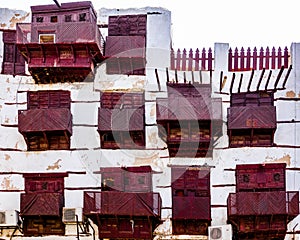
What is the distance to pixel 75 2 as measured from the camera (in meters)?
23.5

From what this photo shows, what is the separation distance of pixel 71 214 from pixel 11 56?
637cm

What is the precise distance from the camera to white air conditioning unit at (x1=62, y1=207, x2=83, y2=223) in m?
22.2

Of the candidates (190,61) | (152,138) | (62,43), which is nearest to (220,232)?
(152,138)

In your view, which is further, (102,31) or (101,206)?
(102,31)

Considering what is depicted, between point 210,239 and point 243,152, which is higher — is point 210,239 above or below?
below

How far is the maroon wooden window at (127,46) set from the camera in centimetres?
2348

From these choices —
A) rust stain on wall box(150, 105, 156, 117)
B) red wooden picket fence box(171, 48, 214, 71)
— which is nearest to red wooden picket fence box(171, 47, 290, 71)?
red wooden picket fence box(171, 48, 214, 71)

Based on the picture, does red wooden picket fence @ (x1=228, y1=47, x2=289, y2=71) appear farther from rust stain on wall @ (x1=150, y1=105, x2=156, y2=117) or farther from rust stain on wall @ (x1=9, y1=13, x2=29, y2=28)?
rust stain on wall @ (x1=9, y1=13, x2=29, y2=28)

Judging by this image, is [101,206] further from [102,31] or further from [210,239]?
[102,31]

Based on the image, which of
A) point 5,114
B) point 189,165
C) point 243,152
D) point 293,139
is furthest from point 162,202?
point 5,114

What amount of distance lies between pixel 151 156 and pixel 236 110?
335cm

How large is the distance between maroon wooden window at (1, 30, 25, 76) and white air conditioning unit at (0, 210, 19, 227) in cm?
515

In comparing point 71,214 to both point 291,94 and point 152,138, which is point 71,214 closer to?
point 152,138

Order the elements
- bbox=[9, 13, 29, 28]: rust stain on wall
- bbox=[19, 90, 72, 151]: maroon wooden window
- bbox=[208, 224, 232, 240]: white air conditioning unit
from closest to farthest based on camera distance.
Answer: bbox=[208, 224, 232, 240]: white air conditioning unit, bbox=[19, 90, 72, 151]: maroon wooden window, bbox=[9, 13, 29, 28]: rust stain on wall
